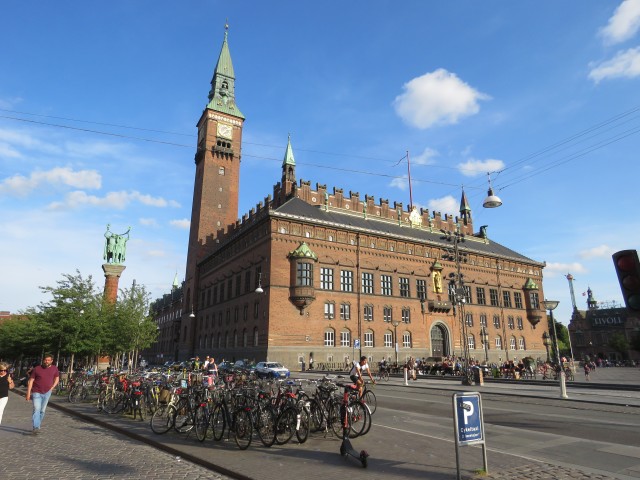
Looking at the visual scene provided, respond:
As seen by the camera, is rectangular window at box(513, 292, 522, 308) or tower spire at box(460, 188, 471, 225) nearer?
rectangular window at box(513, 292, 522, 308)

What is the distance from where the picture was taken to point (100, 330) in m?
26.1

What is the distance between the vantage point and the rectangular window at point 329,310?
42.7 metres

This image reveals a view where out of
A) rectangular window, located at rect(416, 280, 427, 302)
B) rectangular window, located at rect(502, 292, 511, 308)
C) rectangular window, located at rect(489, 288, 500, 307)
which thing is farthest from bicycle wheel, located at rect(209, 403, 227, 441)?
rectangular window, located at rect(502, 292, 511, 308)

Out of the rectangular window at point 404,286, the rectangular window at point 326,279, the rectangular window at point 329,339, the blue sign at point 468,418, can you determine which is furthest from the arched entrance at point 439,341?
the blue sign at point 468,418

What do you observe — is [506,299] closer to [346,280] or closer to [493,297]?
[493,297]

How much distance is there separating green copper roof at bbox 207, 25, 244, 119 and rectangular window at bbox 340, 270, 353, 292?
1322 inches

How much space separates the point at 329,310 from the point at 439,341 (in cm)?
1665

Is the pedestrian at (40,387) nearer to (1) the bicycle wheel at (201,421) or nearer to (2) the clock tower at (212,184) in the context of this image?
(1) the bicycle wheel at (201,421)

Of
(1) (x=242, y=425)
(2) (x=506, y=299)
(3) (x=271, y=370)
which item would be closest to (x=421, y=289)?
(2) (x=506, y=299)

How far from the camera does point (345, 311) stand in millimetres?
44062

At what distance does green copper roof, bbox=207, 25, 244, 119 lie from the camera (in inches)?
2531

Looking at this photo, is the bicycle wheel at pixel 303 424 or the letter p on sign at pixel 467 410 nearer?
the letter p on sign at pixel 467 410

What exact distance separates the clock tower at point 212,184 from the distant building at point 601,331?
8001 centimetres

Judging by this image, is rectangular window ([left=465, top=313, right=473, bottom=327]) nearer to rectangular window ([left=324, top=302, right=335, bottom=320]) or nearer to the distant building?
rectangular window ([left=324, top=302, right=335, bottom=320])
